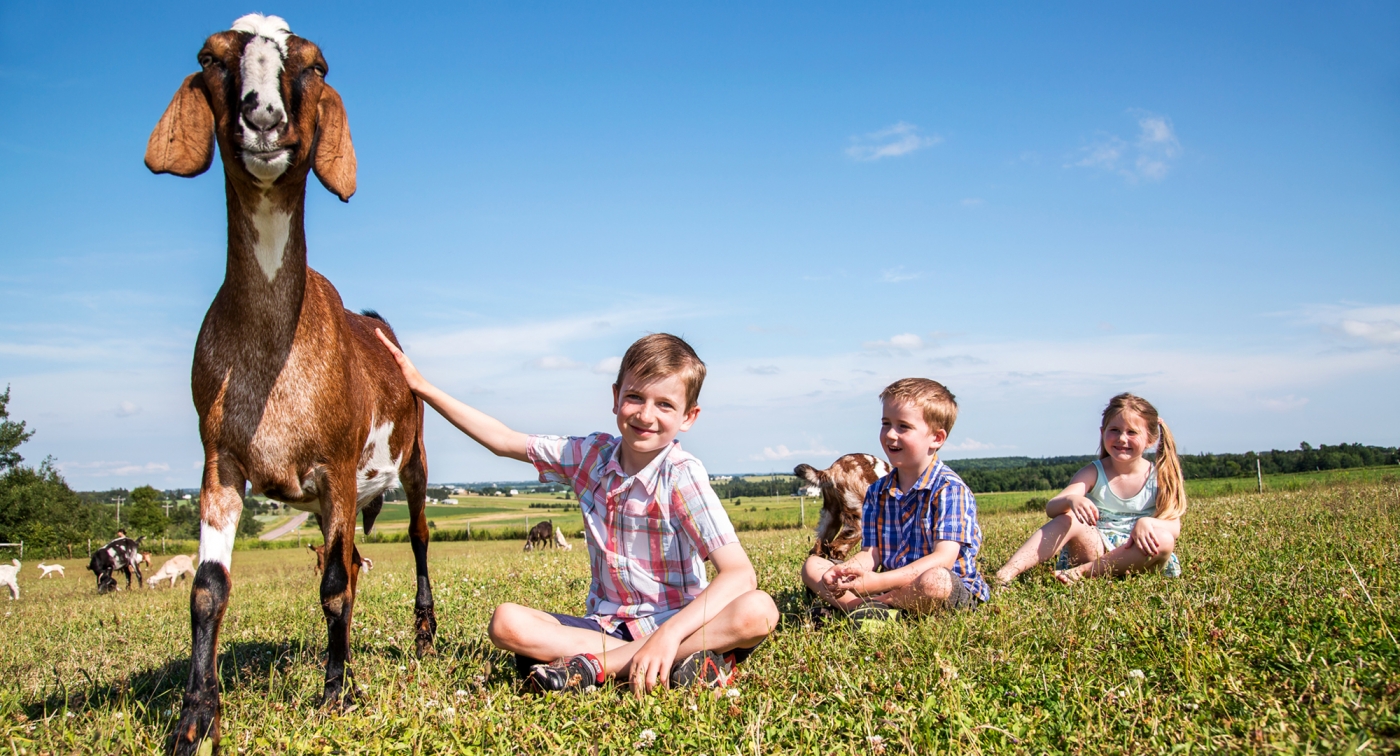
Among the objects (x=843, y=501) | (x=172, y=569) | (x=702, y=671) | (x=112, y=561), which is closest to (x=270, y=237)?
(x=702, y=671)

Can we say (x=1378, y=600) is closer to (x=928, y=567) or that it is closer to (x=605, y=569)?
(x=928, y=567)

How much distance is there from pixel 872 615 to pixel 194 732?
323 centimetres

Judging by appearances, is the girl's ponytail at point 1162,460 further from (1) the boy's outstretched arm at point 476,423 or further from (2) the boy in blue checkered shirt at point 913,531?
(1) the boy's outstretched arm at point 476,423

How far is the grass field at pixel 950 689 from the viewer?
2715mm

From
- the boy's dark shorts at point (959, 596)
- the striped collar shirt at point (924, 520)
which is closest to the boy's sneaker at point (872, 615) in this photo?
the boy's dark shorts at point (959, 596)

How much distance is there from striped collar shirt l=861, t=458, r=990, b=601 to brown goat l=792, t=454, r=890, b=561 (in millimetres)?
2207

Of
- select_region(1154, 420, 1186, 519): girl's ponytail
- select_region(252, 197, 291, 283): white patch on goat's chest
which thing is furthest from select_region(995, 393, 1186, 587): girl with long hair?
select_region(252, 197, 291, 283): white patch on goat's chest

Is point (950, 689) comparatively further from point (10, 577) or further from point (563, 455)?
point (10, 577)

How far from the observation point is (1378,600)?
3.62 metres

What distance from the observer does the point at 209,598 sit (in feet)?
11.8

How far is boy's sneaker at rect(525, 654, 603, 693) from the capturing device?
352cm

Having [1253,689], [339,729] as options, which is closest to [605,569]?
[339,729]

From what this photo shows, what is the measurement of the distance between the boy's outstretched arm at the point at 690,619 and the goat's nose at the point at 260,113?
2.60m

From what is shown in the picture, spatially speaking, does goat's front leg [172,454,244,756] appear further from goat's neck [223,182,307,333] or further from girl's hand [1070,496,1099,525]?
girl's hand [1070,496,1099,525]
